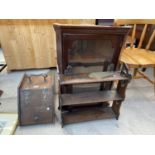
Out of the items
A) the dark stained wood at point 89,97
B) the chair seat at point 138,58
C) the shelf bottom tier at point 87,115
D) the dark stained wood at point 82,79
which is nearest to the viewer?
the dark stained wood at point 82,79

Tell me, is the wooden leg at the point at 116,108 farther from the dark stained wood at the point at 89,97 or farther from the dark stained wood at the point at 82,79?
the dark stained wood at the point at 82,79

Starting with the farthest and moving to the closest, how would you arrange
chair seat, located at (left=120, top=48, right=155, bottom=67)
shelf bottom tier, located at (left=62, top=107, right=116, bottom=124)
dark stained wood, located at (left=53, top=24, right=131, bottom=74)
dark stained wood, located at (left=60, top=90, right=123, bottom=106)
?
1. chair seat, located at (left=120, top=48, right=155, bottom=67)
2. shelf bottom tier, located at (left=62, top=107, right=116, bottom=124)
3. dark stained wood, located at (left=60, top=90, right=123, bottom=106)
4. dark stained wood, located at (left=53, top=24, right=131, bottom=74)

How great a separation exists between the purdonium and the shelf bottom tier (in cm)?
15

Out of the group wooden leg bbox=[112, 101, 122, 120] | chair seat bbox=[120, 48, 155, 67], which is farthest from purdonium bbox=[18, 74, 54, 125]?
chair seat bbox=[120, 48, 155, 67]

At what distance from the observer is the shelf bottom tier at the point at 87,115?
4.73ft

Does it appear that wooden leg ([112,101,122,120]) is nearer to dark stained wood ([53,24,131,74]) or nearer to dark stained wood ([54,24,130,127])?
dark stained wood ([54,24,130,127])

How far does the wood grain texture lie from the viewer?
201cm

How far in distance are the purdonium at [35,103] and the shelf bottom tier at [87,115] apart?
0.51 ft

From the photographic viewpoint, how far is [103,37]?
41.6 inches

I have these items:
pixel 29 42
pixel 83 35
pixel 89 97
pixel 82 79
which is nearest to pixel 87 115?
pixel 89 97

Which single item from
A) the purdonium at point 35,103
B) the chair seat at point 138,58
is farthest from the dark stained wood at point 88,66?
the chair seat at point 138,58

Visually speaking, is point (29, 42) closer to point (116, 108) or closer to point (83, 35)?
point (83, 35)
